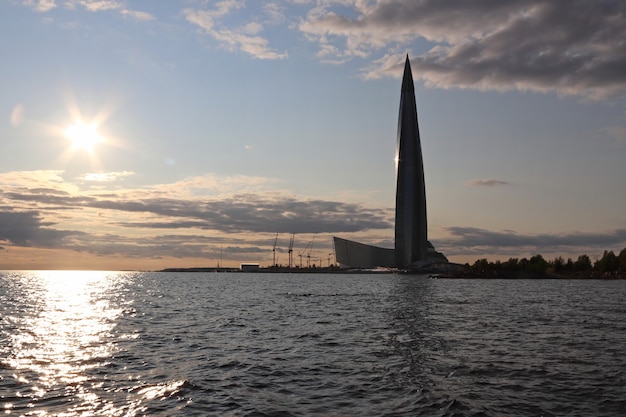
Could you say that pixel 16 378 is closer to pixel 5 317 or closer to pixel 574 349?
pixel 574 349

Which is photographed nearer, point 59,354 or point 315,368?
point 315,368

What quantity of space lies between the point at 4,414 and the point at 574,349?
26.9 m

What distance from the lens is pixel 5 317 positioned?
5275 cm

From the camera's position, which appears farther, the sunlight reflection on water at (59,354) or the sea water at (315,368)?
the sunlight reflection on water at (59,354)

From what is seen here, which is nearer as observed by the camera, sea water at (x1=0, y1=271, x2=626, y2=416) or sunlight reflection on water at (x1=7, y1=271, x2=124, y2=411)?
sea water at (x1=0, y1=271, x2=626, y2=416)

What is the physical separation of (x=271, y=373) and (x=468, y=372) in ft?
27.2

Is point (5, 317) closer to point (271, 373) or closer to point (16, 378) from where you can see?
point (16, 378)

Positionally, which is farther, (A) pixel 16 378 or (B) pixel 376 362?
(B) pixel 376 362

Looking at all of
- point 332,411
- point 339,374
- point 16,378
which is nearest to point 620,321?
point 339,374

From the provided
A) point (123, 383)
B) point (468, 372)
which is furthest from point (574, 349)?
point (123, 383)

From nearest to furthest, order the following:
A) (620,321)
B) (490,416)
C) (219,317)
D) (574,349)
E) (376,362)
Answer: (490,416)
(376,362)
(574,349)
(620,321)
(219,317)

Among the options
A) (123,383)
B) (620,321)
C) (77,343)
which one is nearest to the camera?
(123,383)

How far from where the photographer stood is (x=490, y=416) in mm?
18141

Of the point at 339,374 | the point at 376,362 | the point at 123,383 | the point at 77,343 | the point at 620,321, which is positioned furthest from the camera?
the point at 620,321
